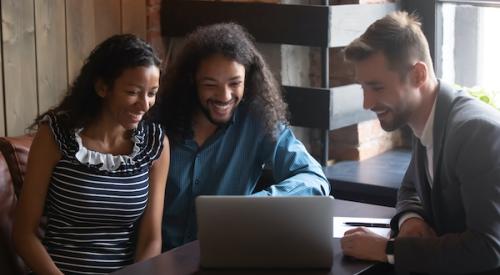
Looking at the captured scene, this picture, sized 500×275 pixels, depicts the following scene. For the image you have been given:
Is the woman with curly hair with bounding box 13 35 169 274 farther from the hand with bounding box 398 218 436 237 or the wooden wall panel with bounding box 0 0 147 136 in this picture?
→ the hand with bounding box 398 218 436 237

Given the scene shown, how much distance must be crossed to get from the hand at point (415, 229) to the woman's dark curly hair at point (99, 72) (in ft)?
2.81

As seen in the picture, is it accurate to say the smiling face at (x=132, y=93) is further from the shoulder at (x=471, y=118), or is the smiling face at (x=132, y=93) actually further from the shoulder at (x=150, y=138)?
the shoulder at (x=471, y=118)

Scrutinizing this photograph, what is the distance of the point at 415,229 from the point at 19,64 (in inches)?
61.3

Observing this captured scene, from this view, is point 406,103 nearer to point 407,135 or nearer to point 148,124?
point 148,124

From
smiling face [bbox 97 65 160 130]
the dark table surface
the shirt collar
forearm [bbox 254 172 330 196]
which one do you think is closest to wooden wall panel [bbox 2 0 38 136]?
smiling face [bbox 97 65 160 130]

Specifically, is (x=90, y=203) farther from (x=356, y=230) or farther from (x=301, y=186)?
(x=356, y=230)

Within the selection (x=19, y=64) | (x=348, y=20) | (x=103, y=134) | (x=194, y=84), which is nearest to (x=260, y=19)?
(x=348, y=20)

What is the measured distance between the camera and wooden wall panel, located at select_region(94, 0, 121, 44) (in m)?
3.45

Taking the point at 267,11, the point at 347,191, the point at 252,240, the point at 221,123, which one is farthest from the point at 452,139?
the point at 267,11

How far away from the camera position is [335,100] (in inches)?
133

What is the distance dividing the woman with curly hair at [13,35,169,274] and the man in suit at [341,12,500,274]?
25.4 inches

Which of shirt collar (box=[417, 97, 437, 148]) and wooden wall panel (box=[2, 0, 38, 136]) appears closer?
shirt collar (box=[417, 97, 437, 148])

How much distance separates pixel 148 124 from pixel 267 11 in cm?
89

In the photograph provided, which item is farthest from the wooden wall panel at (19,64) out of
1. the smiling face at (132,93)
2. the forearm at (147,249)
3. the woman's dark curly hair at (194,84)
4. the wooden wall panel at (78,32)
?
the forearm at (147,249)
